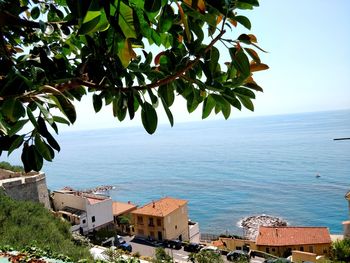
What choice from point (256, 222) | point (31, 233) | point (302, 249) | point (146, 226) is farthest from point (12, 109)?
point (256, 222)

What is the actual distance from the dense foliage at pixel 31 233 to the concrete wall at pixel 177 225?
16.0 meters

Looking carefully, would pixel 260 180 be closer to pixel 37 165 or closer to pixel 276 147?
pixel 276 147

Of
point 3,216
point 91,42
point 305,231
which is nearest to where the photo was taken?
point 91,42

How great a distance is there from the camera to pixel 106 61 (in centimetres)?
115

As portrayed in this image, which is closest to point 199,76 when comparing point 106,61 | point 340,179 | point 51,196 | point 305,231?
point 106,61

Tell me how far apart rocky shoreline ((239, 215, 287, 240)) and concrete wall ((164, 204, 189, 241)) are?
24.9 ft

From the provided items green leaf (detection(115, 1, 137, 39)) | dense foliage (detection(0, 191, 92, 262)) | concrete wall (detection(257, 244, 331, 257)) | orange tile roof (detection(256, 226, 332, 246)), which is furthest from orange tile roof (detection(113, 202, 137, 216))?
green leaf (detection(115, 1, 137, 39))

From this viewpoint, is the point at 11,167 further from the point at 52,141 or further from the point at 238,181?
the point at 238,181

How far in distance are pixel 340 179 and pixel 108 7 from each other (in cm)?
5291

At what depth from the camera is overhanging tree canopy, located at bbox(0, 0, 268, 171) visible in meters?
0.62

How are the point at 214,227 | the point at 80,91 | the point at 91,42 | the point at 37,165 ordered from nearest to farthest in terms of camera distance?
the point at 37,165
the point at 91,42
the point at 80,91
the point at 214,227

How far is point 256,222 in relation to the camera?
3631 centimetres

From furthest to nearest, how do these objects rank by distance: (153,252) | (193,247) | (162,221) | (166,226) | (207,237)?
1. (207,237)
2. (166,226)
3. (162,221)
4. (193,247)
5. (153,252)

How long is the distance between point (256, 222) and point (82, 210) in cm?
2054
